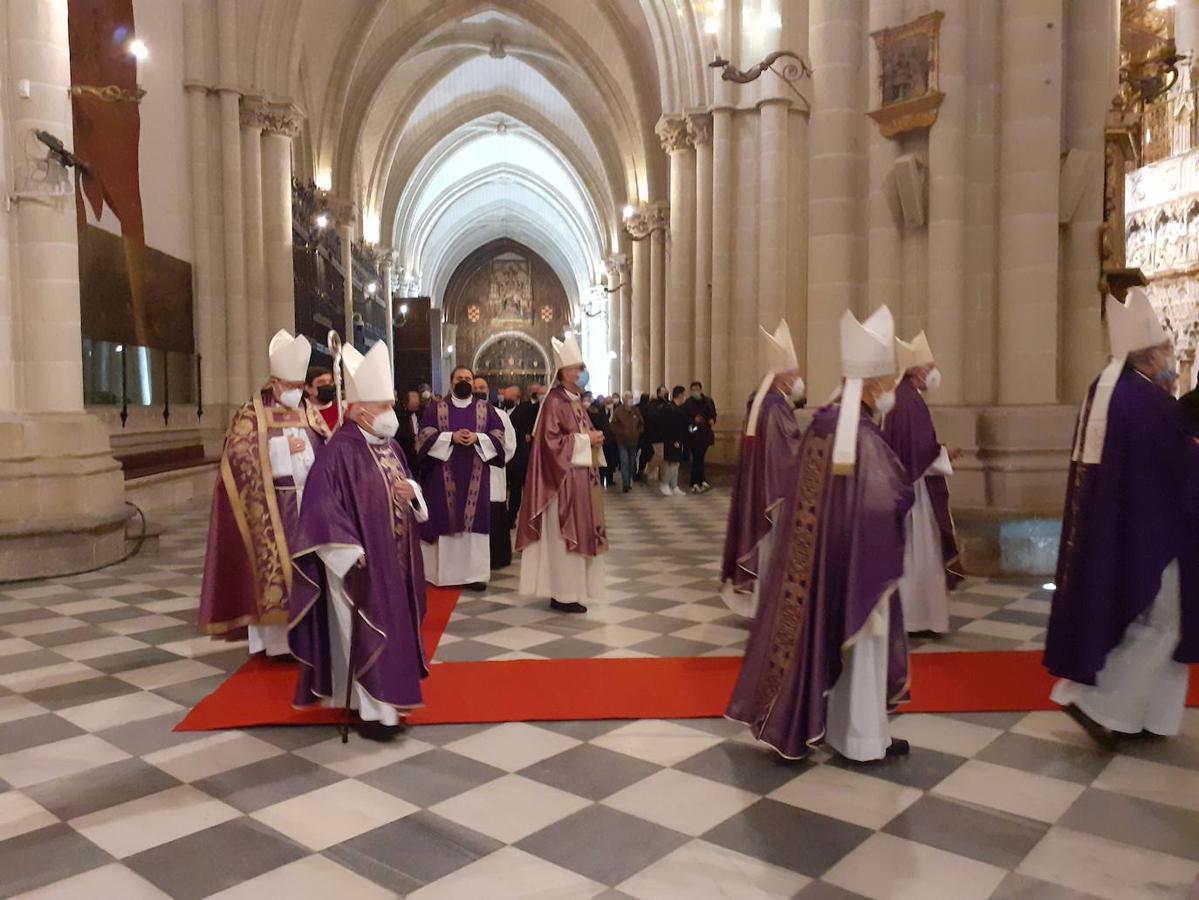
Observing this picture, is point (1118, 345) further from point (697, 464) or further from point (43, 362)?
point (697, 464)

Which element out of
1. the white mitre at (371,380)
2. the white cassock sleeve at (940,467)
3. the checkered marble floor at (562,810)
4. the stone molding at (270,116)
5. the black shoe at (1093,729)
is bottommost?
the checkered marble floor at (562,810)

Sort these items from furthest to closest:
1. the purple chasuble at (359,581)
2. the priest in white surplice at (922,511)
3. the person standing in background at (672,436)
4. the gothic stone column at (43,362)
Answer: the person standing in background at (672,436) < the gothic stone column at (43,362) < the priest in white surplice at (922,511) < the purple chasuble at (359,581)

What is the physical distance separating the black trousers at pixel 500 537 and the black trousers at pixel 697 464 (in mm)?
6212

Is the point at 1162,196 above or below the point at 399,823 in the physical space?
above

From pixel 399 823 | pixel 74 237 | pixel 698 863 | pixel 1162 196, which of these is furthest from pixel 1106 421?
pixel 1162 196

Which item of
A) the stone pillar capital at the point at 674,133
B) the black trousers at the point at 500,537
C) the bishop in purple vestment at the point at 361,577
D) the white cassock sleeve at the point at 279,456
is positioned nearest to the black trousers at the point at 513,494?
the black trousers at the point at 500,537

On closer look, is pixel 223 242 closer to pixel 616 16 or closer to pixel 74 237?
pixel 74 237

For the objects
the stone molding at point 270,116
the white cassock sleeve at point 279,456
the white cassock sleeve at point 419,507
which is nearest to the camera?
the white cassock sleeve at point 419,507

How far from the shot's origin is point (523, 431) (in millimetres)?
10086

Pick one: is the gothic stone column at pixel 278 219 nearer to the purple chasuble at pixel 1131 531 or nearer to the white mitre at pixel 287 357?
the white mitre at pixel 287 357

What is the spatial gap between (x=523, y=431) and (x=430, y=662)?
16.4 feet

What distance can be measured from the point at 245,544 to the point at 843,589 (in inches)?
134

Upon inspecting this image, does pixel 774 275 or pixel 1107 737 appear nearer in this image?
pixel 1107 737

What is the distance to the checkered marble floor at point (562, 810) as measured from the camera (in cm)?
289
